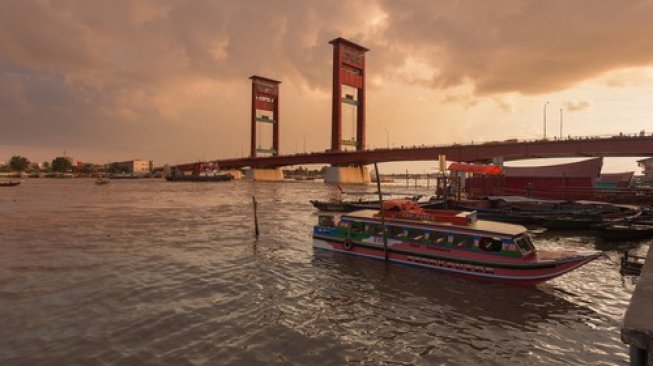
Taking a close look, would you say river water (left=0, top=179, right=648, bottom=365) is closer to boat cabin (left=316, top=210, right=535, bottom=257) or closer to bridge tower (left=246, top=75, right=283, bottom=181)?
boat cabin (left=316, top=210, right=535, bottom=257)

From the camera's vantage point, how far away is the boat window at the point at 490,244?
54.0 ft

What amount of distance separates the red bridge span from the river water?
34.2 metres

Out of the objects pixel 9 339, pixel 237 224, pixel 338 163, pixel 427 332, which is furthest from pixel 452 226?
pixel 338 163

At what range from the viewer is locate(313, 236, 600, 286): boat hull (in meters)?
15.5

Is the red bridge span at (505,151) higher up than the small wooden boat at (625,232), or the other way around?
the red bridge span at (505,151)

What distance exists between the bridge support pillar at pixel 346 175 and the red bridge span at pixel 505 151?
3.11m

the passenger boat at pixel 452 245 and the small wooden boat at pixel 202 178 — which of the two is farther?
the small wooden boat at pixel 202 178

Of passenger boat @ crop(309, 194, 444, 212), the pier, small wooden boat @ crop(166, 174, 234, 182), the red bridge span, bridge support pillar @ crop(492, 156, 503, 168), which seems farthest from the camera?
small wooden boat @ crop(166, 174, 234, 182)

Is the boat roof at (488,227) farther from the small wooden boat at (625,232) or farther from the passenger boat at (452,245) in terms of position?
the small wooden boat at (625,232)

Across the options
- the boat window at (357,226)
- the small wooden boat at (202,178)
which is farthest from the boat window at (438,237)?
the small wooden boat at (202,178)

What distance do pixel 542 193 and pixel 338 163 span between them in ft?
236

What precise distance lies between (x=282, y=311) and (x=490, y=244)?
363 inches

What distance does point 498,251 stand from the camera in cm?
1648

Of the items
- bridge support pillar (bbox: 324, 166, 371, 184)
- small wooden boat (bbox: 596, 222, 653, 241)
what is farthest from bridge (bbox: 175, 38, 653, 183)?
small wooden boat (bbox: 596, 222, 653, 241)
